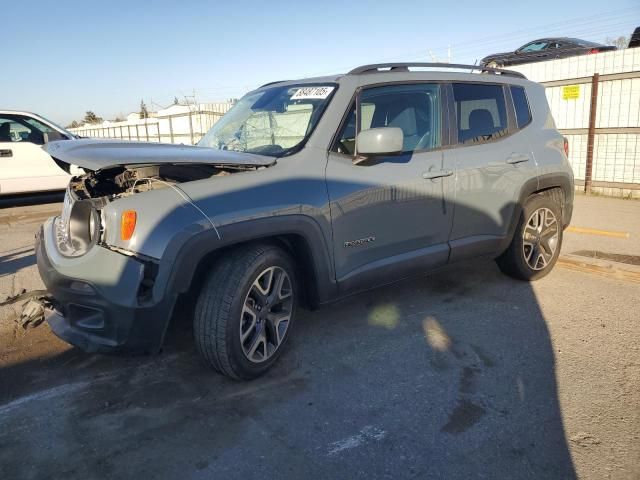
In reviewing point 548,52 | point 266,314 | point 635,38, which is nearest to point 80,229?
point 266,314

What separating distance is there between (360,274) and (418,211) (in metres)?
0.69

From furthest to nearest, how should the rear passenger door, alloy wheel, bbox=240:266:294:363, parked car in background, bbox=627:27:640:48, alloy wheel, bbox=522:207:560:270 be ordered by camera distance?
parked car in background, bbox=627:27:640:48, alloy wheel, bbox=522:207:560:270, the rear passenger door, alloy wheel, bbox=240:266:294:363

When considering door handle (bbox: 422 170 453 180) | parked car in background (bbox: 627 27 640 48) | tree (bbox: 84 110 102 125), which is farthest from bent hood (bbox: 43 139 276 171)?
tree (bbox: 84 110 102 125)

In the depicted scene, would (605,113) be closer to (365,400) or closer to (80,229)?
(365,400)

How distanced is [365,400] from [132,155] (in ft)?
6.18

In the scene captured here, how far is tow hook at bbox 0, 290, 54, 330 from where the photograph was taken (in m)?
3.30

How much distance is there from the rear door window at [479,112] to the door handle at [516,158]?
21 centimetres

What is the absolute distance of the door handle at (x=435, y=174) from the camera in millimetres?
3869

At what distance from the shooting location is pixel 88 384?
3.16 m

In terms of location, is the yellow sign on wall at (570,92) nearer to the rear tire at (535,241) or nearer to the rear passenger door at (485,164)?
the rear tire at (535,241)

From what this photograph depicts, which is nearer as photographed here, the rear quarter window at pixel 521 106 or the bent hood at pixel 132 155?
the bent hood at pixel 132 155

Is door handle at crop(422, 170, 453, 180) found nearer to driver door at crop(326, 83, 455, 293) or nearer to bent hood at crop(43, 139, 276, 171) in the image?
driver door at crop(326, 83, 455, 293)

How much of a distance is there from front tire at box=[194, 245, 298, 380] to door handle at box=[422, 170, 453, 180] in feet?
4.20

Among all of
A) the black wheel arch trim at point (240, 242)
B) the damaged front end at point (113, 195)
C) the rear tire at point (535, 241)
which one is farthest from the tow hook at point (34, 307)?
the rear tire at point (535, 241)
